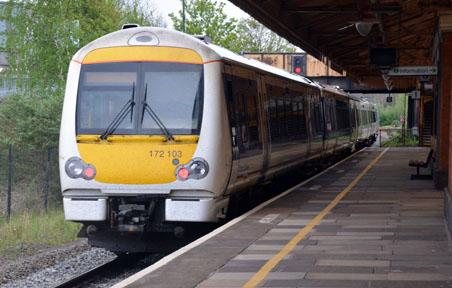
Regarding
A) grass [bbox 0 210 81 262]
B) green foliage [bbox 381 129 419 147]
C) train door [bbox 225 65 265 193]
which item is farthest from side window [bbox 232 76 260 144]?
green foliage [bbox 381 129 419 147]

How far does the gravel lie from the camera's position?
10.8 meters

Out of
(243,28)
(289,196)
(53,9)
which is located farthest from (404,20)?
(243,28)

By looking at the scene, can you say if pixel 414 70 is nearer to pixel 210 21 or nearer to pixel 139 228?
pixel 139 228

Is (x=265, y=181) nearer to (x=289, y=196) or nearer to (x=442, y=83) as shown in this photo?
(x=289, y=196)

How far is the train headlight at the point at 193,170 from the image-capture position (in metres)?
10.1

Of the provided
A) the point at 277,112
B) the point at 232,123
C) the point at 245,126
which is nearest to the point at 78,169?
the point at 232,123

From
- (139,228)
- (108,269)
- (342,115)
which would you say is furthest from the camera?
(342,115)

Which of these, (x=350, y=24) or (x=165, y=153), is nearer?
(x=165, y=153)

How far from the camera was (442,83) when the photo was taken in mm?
15719

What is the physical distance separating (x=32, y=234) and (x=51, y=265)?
3.56 m

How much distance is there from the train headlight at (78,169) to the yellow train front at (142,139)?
1 cm

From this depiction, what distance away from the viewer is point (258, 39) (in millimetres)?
69625

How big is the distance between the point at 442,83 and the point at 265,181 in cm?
469

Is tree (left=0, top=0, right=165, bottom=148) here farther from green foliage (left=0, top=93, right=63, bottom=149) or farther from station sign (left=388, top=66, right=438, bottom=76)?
station sign (left=388, top=66, right=438, bottom=76)
